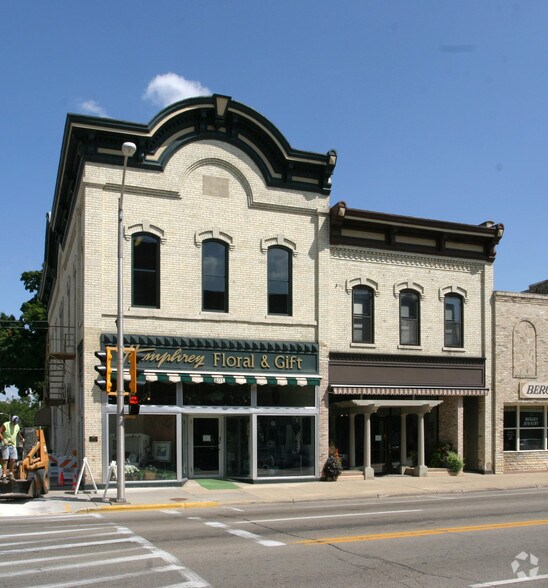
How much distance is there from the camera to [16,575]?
30.4 feet

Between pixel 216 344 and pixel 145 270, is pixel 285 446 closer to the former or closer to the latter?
pixel 216 344

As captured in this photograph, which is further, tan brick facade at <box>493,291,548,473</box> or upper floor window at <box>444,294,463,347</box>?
tan brick facade at <box>493,291,548,473</box>

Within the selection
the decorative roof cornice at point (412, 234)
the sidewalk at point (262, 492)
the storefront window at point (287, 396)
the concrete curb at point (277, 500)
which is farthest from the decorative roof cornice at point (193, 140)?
the concrete curb at point (277, 500)

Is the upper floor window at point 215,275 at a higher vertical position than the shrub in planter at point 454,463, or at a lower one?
higher

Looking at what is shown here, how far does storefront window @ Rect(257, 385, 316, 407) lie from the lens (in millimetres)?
23516

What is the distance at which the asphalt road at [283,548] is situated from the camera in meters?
9.16

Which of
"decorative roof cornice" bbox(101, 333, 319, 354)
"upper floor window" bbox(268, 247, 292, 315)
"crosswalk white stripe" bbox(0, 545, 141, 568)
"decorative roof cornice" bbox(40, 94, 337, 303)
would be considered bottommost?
"crosswalk white stripe" bbox(0, 545, 141, 568)

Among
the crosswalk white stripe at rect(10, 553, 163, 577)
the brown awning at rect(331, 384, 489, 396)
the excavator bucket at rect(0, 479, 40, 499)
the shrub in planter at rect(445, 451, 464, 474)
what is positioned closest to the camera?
the crosswalk white stripe at rect(10, 553, 163, 577)

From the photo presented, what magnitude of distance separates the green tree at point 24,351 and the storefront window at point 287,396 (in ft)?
88.8

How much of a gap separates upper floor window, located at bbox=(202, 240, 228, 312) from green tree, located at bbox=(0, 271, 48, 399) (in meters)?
26.9

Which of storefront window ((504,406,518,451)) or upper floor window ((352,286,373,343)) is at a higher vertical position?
upper floor window ((352,286,373,343))

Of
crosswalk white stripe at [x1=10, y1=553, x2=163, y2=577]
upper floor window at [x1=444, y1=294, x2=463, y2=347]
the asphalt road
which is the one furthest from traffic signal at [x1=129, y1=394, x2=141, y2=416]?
upper floor window at [x1=444, y1=294, x2=463, y2=347]

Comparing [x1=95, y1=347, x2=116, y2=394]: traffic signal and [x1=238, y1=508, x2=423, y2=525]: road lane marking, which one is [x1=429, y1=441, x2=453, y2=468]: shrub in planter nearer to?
[x1=238, y1=508, x2=423, y2=525]: road lane marking

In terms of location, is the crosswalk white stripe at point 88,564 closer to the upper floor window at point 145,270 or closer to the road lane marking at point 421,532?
the road lane marking at point 421,532
